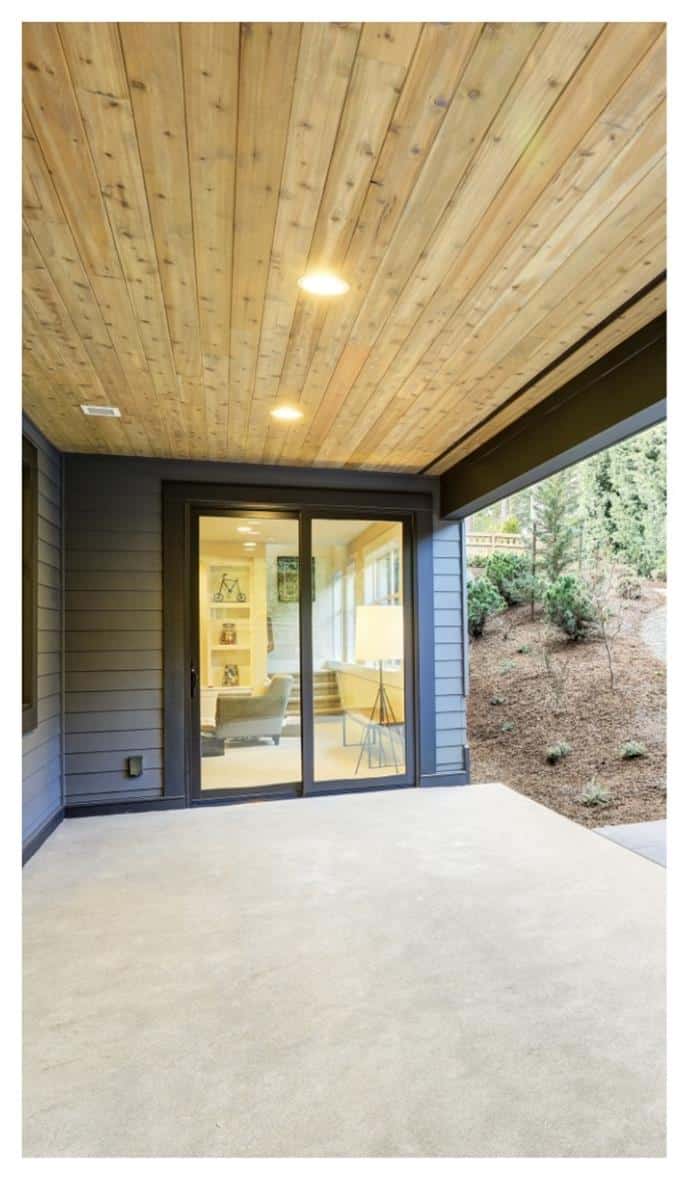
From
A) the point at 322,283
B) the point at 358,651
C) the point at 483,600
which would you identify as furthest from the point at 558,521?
the point at 322,283

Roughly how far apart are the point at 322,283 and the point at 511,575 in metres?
6.97

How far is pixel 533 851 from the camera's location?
369cm

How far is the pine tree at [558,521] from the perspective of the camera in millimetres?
7754

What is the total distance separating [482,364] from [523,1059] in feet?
9.07

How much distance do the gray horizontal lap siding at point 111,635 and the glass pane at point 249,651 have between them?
0.39m

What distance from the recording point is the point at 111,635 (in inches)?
182

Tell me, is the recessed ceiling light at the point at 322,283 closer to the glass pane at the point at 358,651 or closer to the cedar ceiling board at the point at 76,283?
the cedar ceiling board at the point at 76,283

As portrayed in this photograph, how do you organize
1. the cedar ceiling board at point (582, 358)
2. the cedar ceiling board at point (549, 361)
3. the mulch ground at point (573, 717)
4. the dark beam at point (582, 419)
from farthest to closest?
the mulch ground at point (573, 717), the dark beam at point (582, 419), the cedar ceiling board at point (582, 358), the cedar ceiling board at point (549, 361)

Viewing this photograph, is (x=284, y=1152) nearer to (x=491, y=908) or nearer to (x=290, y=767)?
(x=491, y=908)

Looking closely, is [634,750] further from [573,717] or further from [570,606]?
[570,606]

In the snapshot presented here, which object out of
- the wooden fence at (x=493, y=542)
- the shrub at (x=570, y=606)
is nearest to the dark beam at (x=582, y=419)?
the shrub at (x=570, y=606)

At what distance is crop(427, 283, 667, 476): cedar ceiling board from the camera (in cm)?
254

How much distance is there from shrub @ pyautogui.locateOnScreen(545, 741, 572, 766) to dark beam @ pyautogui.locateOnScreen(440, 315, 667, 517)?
3.56 m

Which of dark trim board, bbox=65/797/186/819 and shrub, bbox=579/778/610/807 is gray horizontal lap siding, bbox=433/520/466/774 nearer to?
shrub, bbox=579/778/610/807
